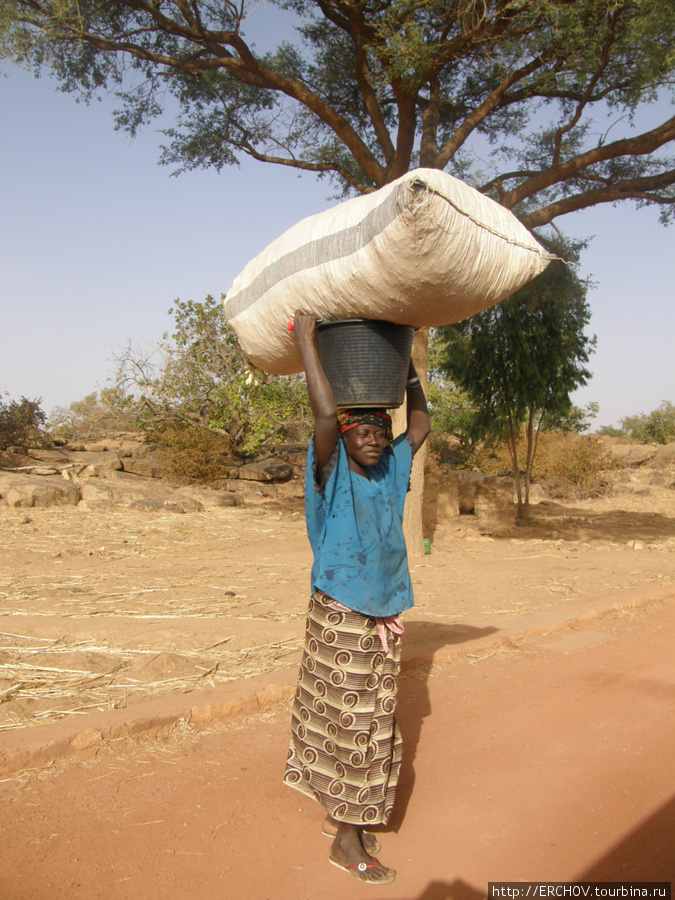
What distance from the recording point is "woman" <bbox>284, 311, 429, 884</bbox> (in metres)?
2.35

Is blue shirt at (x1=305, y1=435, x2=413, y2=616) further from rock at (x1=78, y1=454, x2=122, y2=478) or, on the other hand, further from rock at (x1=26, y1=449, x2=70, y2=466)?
rock at (x1=26, y1=449, x2=70, y2=466)

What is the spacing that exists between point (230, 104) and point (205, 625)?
8386 mm

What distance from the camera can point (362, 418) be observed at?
2.45 metres

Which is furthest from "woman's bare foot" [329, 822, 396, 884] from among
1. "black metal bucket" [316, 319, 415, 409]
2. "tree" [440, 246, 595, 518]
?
"tree" [440, 246, 595, 518]

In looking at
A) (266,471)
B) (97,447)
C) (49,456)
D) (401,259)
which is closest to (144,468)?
(49,456)

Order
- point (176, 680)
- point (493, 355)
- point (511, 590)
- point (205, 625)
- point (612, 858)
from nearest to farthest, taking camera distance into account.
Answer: point (612, 858), point (176, 680), point (205, 625), point (511, 590), point (493, 355)

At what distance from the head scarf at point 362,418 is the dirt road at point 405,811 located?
1.44 metres

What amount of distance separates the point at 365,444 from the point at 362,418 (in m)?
0.10

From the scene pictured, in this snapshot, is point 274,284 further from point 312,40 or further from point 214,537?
point 312,40

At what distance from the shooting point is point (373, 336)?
2.48 m

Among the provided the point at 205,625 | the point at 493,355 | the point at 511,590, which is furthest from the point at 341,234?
the point at 493,355

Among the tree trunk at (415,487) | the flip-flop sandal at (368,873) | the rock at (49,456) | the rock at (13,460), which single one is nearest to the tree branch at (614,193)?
the tree trunk at (415,487)

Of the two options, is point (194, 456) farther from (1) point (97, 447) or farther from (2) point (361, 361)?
(2) point (361, 361)

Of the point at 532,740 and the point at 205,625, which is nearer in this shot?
the point at 532,740
